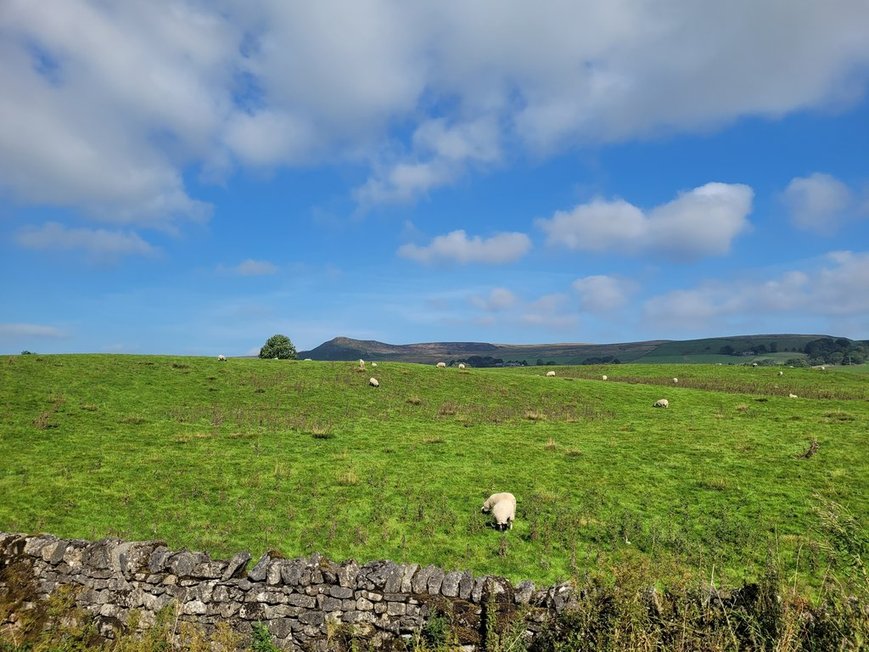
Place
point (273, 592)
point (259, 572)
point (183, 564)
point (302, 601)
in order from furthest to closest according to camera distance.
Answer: point (183, 564)
point (259, 572)
point (273, 592)
point (302, 601)

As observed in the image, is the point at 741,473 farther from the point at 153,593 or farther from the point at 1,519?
the point at 1,519

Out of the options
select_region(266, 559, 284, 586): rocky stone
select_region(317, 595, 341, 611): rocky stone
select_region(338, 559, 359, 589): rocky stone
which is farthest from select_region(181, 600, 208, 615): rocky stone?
select_region(338, 559, 359, 589): rocky stone

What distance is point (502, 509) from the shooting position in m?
15.5

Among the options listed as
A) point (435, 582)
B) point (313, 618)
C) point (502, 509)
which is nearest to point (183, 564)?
point (313, 618)

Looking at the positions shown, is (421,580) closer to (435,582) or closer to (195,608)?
(435,582)

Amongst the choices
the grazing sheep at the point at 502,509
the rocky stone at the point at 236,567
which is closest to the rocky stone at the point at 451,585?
the rocky stone at the point at 236,567

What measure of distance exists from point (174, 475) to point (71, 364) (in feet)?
99.3

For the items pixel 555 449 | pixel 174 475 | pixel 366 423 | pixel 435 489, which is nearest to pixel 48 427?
pixel 174 475

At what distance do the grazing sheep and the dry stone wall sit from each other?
6536 mm

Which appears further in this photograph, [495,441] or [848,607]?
[495,441]

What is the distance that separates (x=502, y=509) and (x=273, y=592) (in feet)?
26.3

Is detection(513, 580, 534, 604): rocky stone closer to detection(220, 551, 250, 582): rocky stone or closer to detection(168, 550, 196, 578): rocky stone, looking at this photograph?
detection(220, 551, 250, 582): rocky stone

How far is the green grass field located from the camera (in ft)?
45.1

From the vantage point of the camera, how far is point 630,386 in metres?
47.0
